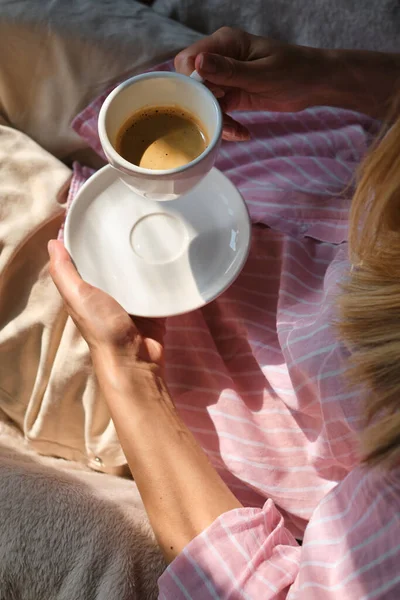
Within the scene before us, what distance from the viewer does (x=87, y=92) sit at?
36.5 inches

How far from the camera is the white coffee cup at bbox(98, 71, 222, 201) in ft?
2.04

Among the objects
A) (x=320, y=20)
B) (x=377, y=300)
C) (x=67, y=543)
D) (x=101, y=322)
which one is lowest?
(x=67, y=543)

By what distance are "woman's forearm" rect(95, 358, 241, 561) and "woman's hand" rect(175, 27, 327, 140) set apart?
40cm

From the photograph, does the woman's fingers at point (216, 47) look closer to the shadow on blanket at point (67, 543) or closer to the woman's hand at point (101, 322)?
the woman's hand at point (101, 322)

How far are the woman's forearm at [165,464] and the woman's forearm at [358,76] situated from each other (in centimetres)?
50

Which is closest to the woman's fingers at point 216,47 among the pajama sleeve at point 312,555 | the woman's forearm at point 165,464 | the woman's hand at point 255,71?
the woman's hand at point 255,71

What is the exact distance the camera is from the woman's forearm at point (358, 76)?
852 mm

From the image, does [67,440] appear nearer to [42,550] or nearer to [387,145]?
[42,550]

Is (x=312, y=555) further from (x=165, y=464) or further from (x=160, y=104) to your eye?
(x=160, y=104)

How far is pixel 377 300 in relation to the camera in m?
0.61

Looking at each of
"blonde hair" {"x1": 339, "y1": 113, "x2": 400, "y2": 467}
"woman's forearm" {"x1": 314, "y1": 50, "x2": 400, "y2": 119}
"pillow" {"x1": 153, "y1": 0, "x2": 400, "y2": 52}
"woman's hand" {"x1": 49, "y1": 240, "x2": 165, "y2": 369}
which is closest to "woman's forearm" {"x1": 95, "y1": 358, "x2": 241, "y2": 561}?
"woman's hand" {"x1": 49, "y1": 240, "x2": 165, "y2": 369}

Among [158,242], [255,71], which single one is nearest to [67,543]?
[158,242]

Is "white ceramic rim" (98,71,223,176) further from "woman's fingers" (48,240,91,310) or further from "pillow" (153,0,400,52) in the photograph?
"pillow" (153,0,400,52)

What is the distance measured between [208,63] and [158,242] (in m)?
0.25
